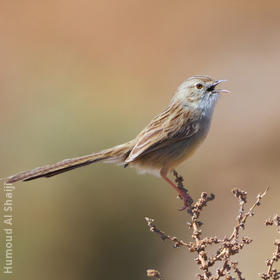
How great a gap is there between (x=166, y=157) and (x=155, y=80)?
458 inches

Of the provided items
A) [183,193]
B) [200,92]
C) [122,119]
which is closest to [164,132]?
[200,92]

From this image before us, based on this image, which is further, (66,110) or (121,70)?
(121,70)

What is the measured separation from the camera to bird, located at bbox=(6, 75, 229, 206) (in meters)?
5.64

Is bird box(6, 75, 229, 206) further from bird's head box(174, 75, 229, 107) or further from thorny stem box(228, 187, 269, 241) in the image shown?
thorny stem box(228, 187, 269, 241)

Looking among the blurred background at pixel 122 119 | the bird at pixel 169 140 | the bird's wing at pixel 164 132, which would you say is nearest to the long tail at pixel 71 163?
the bird at pixel 169 140

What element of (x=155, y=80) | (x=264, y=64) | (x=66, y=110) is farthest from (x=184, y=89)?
(x=155, y=80)

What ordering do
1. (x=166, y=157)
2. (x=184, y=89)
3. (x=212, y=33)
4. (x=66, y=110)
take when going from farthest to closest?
(x=212, y=33), (x=66, y=110), (x=184, y=89), (x=166, y=157)

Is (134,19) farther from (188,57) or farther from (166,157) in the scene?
(166,157)

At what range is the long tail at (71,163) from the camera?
205 inches

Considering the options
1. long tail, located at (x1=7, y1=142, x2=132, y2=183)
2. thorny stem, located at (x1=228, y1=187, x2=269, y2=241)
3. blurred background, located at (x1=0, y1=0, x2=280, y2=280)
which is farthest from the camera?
blurred background, located at (x1=0, y1=0, x2=280, y2=280)

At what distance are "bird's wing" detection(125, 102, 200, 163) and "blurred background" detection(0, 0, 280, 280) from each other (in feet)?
8.10

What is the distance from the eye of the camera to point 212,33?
18703mm

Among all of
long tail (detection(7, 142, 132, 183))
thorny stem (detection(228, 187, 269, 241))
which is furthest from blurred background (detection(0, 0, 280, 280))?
thorny stem (detection(228, 187, 269, 241))

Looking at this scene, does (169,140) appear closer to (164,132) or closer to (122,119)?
(164,132)
